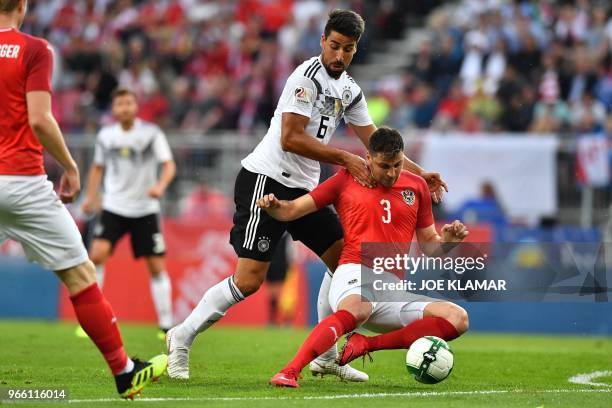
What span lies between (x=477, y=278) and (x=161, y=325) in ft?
17.9

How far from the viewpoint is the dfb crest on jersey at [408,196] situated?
8.47 metres

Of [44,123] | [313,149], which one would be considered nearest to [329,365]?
[313,149]

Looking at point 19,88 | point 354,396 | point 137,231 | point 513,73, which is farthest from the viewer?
point 513,73

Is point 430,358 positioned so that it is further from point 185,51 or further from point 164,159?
point 185,51

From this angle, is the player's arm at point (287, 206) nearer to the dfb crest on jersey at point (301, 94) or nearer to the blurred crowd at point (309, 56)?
the dfb crest on jersey at point (301, 94)

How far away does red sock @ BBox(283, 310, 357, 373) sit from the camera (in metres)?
7.85

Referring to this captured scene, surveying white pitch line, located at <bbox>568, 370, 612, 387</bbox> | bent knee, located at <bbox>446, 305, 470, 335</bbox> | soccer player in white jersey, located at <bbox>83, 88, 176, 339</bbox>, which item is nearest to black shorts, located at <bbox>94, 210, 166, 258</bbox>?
soccer player in white jersey, located at <bbox>83, 88, 176, 339</bbox>

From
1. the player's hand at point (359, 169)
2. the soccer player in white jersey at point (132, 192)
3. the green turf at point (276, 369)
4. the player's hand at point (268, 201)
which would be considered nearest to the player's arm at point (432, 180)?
the player's hand at point (359, 169)

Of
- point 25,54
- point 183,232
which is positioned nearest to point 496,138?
point 183,232

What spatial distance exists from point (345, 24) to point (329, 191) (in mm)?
1234

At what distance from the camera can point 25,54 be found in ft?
21.9

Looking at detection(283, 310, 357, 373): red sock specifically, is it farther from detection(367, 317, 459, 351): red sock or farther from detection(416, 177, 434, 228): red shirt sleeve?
detection(416, 177, 434, 228): red shirt sleeve

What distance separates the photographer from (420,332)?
8.22 meters

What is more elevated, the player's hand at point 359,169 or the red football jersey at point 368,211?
the player's hand at point 359,169
